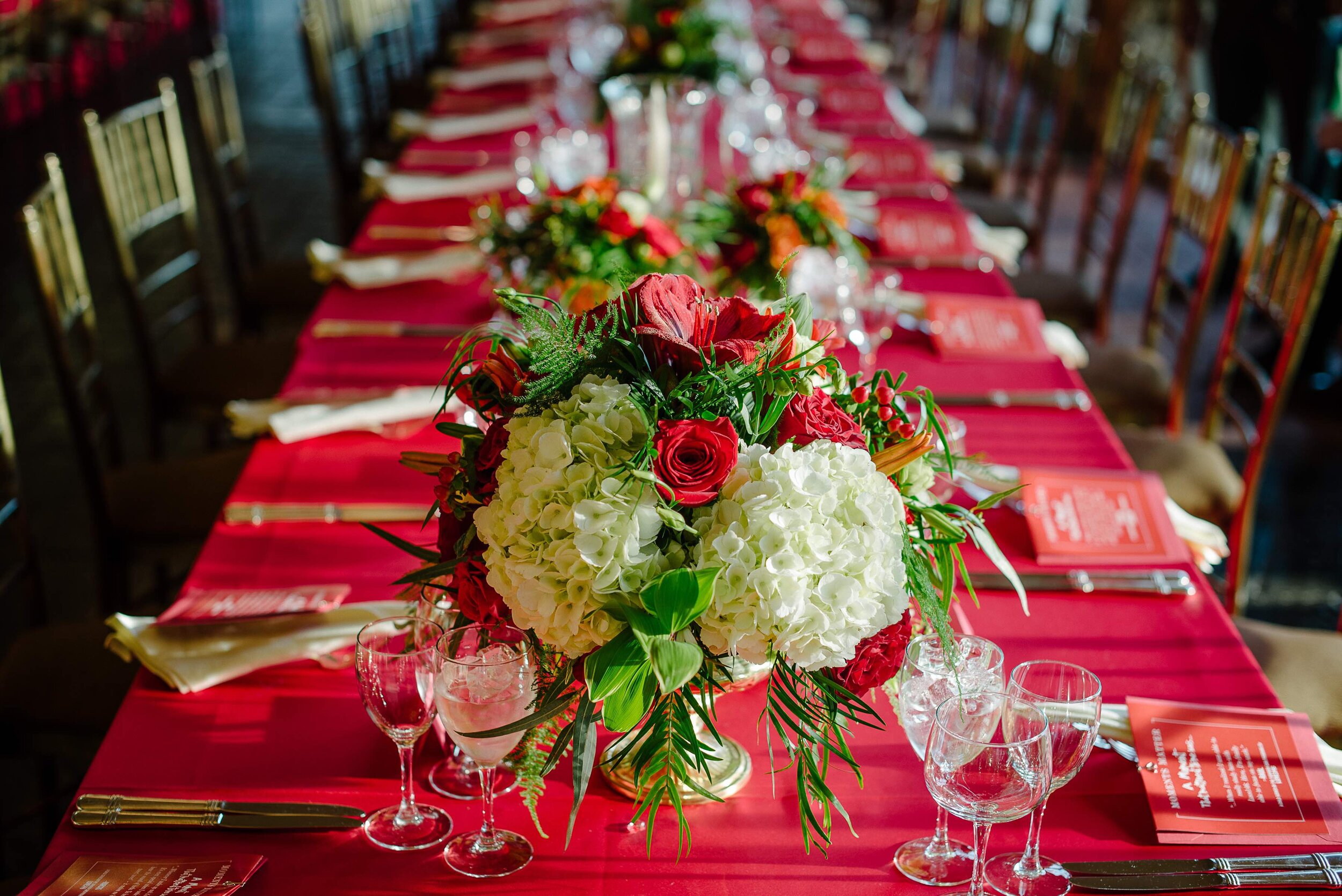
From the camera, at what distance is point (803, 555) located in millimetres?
1029

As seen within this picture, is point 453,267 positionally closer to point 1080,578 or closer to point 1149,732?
point 1080,578

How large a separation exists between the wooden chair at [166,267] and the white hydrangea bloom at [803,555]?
2.05 metres

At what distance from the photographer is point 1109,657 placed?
5.03 feet

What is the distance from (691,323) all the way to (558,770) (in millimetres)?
522

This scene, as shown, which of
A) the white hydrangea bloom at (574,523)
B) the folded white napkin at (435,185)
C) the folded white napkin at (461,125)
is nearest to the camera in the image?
the white hydrangea bloom at (574,523)

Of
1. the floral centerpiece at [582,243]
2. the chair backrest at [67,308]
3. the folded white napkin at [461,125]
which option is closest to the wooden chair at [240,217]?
→ the folded white napkin at [461,125]

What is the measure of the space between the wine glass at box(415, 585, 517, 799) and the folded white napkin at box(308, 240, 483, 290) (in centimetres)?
144

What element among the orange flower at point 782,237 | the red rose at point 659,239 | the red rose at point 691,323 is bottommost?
the orange flower at point 782,237

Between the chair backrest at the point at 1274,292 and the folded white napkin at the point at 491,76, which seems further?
the folded white napkin at the point at 491,76

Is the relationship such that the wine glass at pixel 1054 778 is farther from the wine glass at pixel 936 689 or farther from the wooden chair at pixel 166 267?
the wooden chair at pixel 166 267

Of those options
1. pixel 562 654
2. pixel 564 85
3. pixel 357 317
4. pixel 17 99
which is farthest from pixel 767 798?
pixel 17 99

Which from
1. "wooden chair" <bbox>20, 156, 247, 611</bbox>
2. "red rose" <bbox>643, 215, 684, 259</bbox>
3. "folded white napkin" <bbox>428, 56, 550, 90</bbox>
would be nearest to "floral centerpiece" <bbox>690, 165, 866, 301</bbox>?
"red rose" <bbox>643, 215, 684, 259</bbox>

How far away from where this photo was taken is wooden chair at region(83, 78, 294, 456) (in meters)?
2.73

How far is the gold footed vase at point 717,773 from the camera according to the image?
4.13 ft
